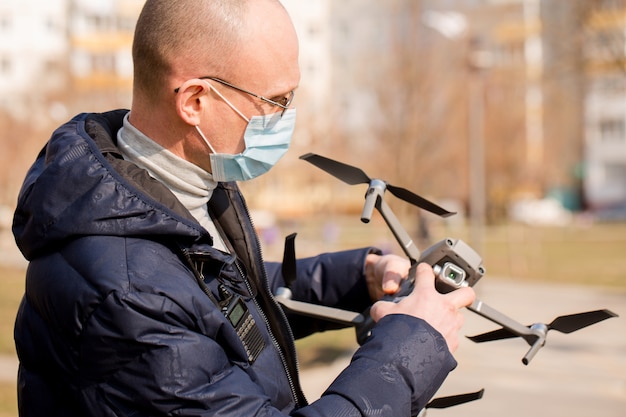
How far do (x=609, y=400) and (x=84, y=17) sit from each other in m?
50.9

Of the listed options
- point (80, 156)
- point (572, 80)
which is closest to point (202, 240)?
point (80, 156)

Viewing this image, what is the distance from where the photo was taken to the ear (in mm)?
1812

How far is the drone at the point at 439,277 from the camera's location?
6.61ft

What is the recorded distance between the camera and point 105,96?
2012cm

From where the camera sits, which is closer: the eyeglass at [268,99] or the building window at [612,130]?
the eyeglass at [268,99]

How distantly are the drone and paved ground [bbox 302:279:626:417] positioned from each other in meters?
3.62

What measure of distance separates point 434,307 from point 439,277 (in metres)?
0.24

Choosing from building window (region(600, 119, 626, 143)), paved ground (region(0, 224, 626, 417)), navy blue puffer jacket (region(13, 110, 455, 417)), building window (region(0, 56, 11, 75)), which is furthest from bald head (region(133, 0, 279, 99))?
building window (region(600, 119, 626, 143))

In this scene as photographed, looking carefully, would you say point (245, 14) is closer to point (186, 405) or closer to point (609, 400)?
point (186, 405)

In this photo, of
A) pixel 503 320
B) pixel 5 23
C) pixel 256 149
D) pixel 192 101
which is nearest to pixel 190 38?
pixel 192 101

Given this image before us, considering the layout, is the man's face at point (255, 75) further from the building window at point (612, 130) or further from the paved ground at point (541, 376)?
the building window at point (612, 130)

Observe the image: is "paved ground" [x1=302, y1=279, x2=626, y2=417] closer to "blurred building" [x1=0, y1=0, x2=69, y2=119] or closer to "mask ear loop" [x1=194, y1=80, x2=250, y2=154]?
"mask ear loop" [x1=194, y1=80, x2=250, y2=154]

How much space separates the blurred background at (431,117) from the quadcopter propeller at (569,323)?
1.60ft

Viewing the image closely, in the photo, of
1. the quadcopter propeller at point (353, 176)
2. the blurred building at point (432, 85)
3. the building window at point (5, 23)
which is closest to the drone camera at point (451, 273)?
the quadcopter propeller at point (353, 176)
